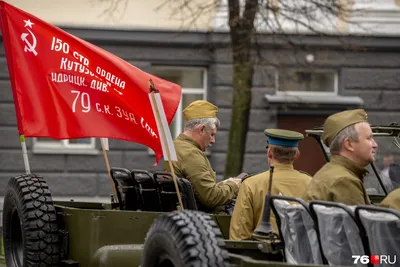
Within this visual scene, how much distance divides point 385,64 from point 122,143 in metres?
5.25

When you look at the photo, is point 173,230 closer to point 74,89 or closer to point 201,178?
point 201,178

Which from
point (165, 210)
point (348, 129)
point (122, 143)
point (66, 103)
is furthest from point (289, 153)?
point (122, 143)

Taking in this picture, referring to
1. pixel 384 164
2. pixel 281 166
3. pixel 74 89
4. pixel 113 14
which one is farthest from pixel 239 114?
pixel 281 166

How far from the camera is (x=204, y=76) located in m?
20.7

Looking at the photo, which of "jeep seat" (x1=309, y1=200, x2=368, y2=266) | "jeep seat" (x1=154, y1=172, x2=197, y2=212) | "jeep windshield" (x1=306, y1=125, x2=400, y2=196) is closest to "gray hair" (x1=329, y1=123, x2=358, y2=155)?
"jeep seat" (x1=309, y1=200, x2=368, y2=266)

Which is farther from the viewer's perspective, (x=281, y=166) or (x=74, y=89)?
(x=74, y=89)

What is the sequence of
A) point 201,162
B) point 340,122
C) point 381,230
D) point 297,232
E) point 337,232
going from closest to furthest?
point 381,230 → point 337,232 → point 297,232 → point 340,122 → point 201,162

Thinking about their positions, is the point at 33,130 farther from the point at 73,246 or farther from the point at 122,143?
the point at 122,143

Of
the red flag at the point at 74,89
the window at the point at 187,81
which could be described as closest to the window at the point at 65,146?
the window at the point at 187,81

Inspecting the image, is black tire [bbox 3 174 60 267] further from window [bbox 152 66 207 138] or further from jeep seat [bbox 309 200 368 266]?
window [bbox 152 66 207 138]

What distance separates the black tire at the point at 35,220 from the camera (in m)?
8.02

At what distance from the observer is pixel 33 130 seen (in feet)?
28.8

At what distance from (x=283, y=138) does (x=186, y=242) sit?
61.4 inches

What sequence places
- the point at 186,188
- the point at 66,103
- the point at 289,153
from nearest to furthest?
the point at 289,153
the point at 186,188
the point at 66,103
